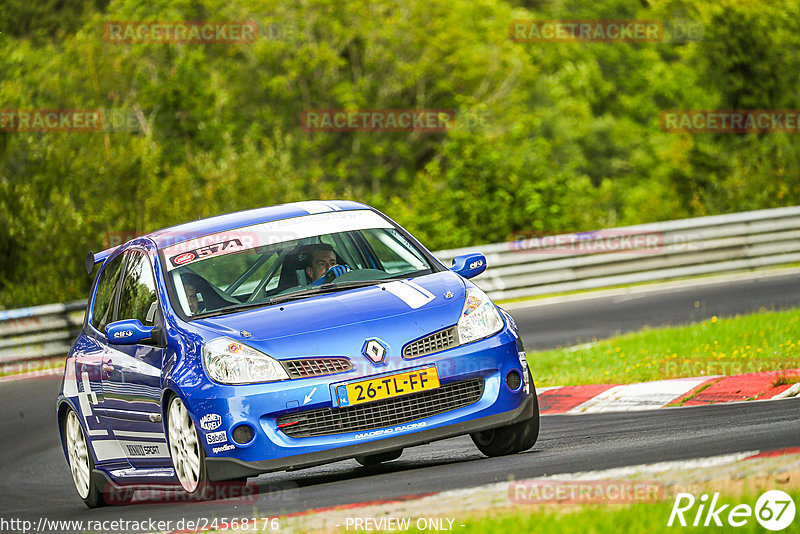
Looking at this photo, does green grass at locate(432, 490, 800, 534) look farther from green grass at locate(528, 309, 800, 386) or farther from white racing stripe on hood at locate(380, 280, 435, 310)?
green grass at locate(528, 309, 800, 386)

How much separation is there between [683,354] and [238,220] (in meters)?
4.99

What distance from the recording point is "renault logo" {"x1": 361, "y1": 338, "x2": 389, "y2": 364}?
268 inches

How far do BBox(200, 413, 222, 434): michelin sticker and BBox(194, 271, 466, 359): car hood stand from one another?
42cm

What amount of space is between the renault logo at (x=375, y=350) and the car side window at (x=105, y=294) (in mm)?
2525

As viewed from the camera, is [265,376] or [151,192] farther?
[151,192]

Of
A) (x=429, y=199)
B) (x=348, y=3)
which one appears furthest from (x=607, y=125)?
(x=429, y=199)

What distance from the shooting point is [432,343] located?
275 inches

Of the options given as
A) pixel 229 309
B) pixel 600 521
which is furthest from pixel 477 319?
pixel 600 521

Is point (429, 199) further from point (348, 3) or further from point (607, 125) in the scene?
point (607, 125)

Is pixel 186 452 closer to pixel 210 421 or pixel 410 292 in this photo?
pixel 210 421

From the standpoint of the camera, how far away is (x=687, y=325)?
48.5ft

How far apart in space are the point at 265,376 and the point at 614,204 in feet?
171

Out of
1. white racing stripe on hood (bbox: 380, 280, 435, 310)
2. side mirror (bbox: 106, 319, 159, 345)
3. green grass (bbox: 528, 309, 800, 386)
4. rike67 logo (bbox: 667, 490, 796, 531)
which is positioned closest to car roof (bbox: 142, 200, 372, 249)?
side mirror (bbox: 106, 319, 159, 345)

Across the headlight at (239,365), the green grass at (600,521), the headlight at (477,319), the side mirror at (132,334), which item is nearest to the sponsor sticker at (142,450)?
the side mirror at (132,334)
